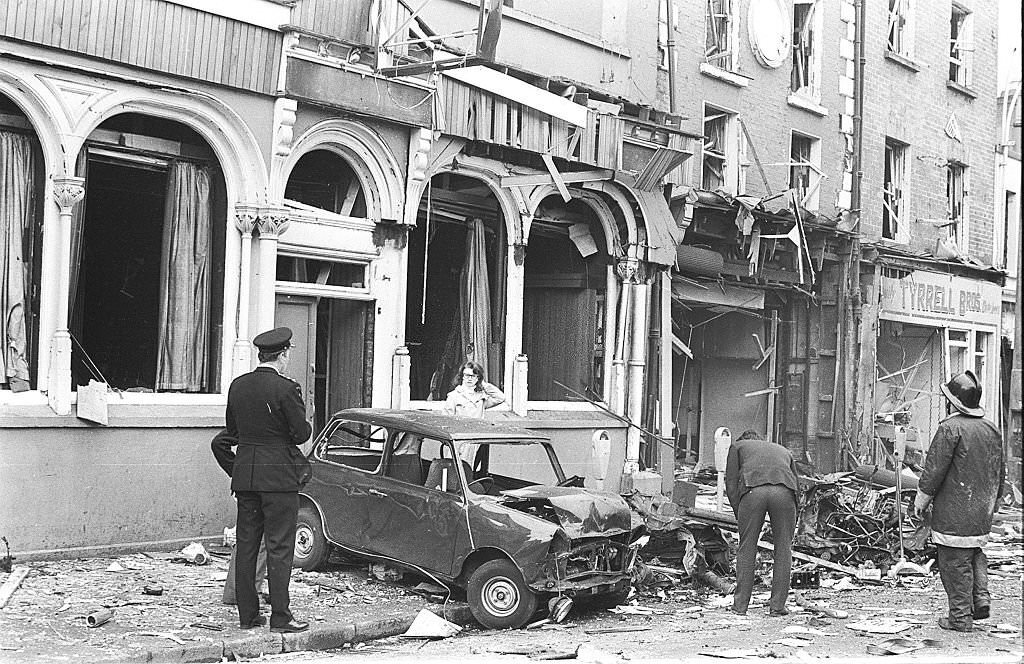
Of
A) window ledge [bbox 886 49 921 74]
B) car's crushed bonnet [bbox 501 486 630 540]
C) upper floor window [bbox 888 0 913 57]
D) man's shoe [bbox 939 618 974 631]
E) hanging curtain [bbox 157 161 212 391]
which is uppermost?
upper floor window [bbox 888 0 913 57]

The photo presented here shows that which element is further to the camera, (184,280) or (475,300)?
(475,300)

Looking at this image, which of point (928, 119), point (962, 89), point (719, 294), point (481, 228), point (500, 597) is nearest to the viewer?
point (500, 597)

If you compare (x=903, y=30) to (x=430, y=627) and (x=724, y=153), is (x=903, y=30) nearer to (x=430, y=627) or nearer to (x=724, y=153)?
(x=724, y=153)

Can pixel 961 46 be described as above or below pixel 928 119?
above

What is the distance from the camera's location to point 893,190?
78.1 ft

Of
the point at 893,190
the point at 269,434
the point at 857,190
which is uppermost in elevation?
the point at 893,190

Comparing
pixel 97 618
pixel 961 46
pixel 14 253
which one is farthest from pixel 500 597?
pixel 961 46

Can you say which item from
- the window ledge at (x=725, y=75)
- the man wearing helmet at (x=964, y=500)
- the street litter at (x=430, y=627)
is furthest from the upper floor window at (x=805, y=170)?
the street litter at (x=430, y=627)

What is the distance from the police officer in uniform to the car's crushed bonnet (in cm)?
218

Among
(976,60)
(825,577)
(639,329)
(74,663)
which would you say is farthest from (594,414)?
(976,60)

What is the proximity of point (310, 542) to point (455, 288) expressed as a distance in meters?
5.62

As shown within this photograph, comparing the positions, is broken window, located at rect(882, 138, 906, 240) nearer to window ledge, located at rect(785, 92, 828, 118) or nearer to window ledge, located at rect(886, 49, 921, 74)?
window ledge, located at rect(886, 49, 921, 74)

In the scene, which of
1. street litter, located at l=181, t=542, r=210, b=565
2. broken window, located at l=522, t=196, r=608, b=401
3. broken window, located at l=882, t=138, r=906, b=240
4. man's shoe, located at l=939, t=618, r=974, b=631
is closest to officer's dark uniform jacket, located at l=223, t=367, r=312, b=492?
street litter, located at l=181, t=542, r=210, b=565

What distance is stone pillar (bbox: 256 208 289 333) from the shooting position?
12719 mm
